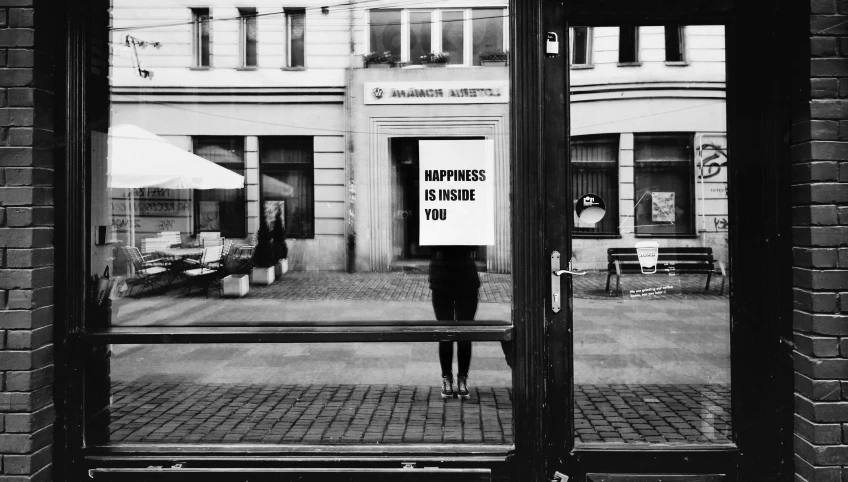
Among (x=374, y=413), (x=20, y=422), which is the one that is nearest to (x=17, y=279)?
(x=20, y=422)

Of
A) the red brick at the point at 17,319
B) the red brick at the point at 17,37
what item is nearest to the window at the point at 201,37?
the red brick at the point at 17,37

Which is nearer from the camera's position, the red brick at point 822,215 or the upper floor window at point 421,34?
the red brick at point 822,215

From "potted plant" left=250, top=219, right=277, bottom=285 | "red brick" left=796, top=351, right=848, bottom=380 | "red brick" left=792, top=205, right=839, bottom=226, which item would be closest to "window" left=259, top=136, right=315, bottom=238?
"potted plant" left=250, top=219, right=277, bottom=285

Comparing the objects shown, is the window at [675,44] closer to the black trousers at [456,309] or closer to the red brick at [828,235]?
the red brick at [828,235]

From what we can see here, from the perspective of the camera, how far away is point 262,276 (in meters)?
4.13

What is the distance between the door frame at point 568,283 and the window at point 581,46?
10 cm

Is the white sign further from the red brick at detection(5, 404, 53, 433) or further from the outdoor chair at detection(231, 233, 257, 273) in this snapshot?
the red brick at detection(5, 404, 53, 433)

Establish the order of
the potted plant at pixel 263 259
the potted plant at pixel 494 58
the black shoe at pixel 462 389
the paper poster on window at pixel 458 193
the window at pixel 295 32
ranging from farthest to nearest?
the black shoe at pixel 462 389, the window at pixel 295 32, the potted plant at pixel 263 259, the paper poster on window at pixel 458 193, the potted plant at pixel 494 58

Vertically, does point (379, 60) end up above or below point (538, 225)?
above

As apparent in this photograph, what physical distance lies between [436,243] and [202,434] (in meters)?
2.46

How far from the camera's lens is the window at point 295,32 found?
416 centimetres

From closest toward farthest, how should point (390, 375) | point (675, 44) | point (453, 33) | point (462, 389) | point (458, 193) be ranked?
point (458, 193)
point (675, 44)
point (453, 33)
point (462, 389)
point (390, 375)

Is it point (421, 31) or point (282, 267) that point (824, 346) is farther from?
point (282, 267)

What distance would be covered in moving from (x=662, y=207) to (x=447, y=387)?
93.9 inches
